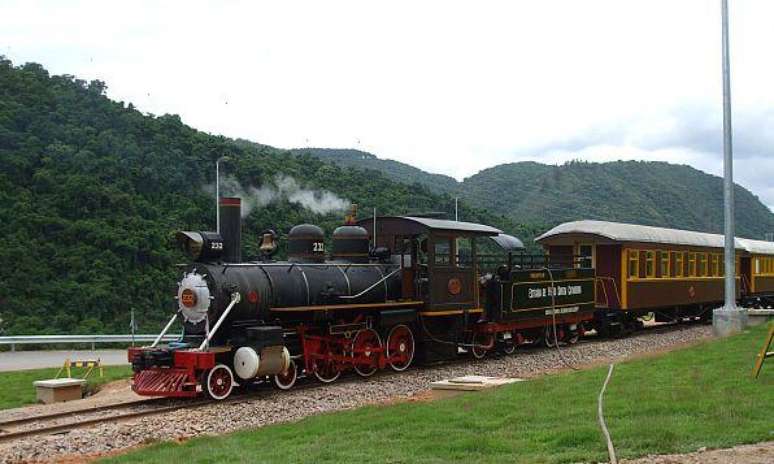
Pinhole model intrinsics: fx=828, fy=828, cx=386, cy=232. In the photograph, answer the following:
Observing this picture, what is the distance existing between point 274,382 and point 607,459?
8411 millimetres

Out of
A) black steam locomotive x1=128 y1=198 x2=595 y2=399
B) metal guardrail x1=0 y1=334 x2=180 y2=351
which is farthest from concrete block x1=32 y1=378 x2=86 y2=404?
metal guardrail x1=0 y1=334 x2=180 y2=351

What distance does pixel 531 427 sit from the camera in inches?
343

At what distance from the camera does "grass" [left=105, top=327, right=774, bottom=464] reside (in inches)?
301

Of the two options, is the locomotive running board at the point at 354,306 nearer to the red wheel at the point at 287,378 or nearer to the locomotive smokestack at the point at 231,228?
the red wheel at the point at 287,378

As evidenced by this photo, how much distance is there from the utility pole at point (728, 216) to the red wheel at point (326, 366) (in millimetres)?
10817

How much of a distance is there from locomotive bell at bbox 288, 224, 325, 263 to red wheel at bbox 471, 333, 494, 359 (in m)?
4.76

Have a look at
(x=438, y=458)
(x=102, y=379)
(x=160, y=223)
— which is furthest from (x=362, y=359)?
(x=160, y=223)

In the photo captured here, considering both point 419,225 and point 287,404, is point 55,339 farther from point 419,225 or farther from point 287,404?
point 287,404

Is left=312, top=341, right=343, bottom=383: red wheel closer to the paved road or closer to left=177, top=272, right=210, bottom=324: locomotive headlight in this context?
left=177, top=272, right=210, bottom=324: locomotive headlight

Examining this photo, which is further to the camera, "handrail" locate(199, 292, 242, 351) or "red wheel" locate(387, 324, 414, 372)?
"red wheel" locate(387, 324, 414, 372)

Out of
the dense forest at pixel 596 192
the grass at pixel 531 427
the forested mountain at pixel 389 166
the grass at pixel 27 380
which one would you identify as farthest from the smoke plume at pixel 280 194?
the forested mountain at pixel 389 166

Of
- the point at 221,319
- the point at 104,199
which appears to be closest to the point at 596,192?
the point at 104,199

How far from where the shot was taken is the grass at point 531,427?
25.1 feet

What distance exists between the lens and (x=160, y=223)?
3591 cm
